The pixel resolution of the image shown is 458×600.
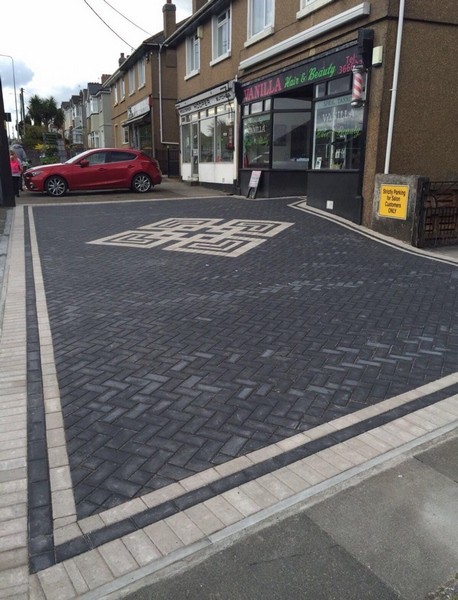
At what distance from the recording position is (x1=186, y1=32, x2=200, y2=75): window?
2053cm

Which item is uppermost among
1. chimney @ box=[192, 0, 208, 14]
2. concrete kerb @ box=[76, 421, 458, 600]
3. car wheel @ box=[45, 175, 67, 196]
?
chimney @ box=[192, 0, 208, 14]

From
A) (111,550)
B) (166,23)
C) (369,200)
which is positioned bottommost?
(111,550)

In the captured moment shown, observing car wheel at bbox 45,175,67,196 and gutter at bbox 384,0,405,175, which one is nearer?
gutter at bbox 384,0,405,175

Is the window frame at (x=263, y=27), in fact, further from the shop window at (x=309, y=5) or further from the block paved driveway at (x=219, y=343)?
the block paved driveway at (x=219, y=343)

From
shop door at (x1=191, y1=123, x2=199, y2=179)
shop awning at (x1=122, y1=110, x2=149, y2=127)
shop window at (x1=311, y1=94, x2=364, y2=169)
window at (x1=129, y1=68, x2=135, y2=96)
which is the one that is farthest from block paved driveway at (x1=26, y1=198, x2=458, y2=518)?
window at (x1=129, y1=68, x2=135, y2=96)

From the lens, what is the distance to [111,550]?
231cm

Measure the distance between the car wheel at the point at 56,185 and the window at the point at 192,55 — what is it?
727cm

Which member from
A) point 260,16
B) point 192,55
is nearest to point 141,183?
point 192,55

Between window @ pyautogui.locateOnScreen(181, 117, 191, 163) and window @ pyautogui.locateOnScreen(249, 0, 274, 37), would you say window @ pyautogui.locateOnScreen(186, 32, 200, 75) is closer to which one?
window @ pyautogui.locateOnScreen(181, 117, 191, 163)

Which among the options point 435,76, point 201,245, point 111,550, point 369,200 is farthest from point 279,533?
point 435,76

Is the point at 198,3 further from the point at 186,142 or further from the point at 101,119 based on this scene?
the point at 101,119

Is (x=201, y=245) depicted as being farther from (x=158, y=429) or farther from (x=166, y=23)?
(x=166, y=23)

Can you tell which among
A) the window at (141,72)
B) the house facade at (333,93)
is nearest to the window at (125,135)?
the window at (141,72)

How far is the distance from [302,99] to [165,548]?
48.7ft
